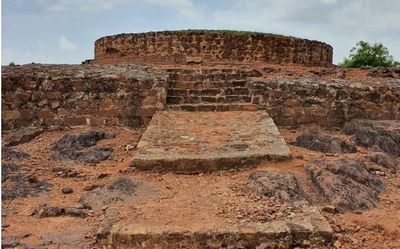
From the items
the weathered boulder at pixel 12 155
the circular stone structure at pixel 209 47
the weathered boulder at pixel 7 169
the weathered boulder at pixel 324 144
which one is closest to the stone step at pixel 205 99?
the weathered boulder at pixel 324 144

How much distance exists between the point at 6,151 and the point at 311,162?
4.07m

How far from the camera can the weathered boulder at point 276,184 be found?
4414 mm

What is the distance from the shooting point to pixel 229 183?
486cm

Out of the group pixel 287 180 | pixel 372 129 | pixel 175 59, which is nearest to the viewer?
pixel 287 180

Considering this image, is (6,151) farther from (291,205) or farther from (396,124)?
(396,124)

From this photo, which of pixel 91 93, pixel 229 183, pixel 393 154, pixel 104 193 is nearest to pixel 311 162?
pixel 229 183

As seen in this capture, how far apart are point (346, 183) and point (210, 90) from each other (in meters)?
3.95

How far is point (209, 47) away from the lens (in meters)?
13.4

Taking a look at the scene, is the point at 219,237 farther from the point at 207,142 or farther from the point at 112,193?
the point at 207,142

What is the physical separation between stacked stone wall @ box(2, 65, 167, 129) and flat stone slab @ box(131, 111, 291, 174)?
1.54 feet

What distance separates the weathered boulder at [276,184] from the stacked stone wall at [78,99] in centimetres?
300

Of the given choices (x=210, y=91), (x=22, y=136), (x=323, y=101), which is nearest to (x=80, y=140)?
(x=22, y=136)

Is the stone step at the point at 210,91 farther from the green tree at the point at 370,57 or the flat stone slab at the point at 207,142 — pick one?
the green tree at the point at 370,57

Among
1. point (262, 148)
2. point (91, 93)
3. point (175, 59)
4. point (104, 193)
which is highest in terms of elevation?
point (175, 59)
